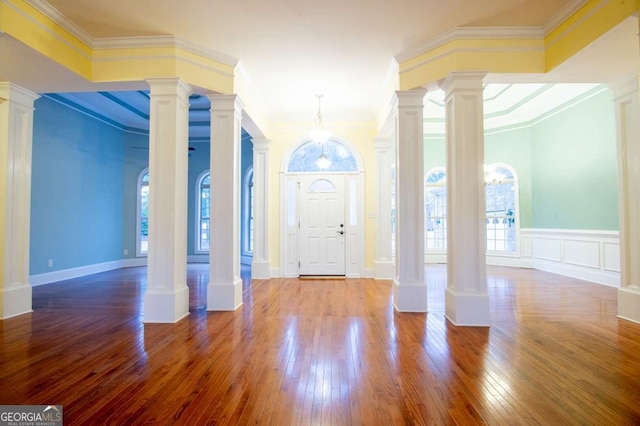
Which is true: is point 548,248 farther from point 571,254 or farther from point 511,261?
point 511,261

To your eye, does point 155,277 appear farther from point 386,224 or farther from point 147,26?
point 386,224

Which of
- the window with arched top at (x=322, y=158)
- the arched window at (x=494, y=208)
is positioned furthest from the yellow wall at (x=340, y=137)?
the arched window at (x=494, y=208)

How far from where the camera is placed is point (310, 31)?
332 centimetres

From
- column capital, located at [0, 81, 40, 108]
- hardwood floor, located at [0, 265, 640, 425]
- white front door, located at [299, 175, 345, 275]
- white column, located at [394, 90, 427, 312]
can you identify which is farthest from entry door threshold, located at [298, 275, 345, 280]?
column capital, located at [0, 81, 40, 108]

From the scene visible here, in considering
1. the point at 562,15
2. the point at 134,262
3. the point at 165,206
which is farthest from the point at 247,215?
the point at 562,15

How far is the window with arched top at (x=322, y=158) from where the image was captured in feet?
20.6

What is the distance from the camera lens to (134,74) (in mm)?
3467

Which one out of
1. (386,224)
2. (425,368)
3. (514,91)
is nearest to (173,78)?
(425,368)

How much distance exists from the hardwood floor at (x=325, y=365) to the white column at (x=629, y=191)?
0.29m

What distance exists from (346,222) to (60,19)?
16.0 ft

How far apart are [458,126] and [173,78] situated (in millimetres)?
3152

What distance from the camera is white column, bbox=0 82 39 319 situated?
3.52 metres

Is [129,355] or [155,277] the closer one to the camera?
[129,355]

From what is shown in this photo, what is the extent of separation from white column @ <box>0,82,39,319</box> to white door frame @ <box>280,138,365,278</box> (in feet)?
12.2
